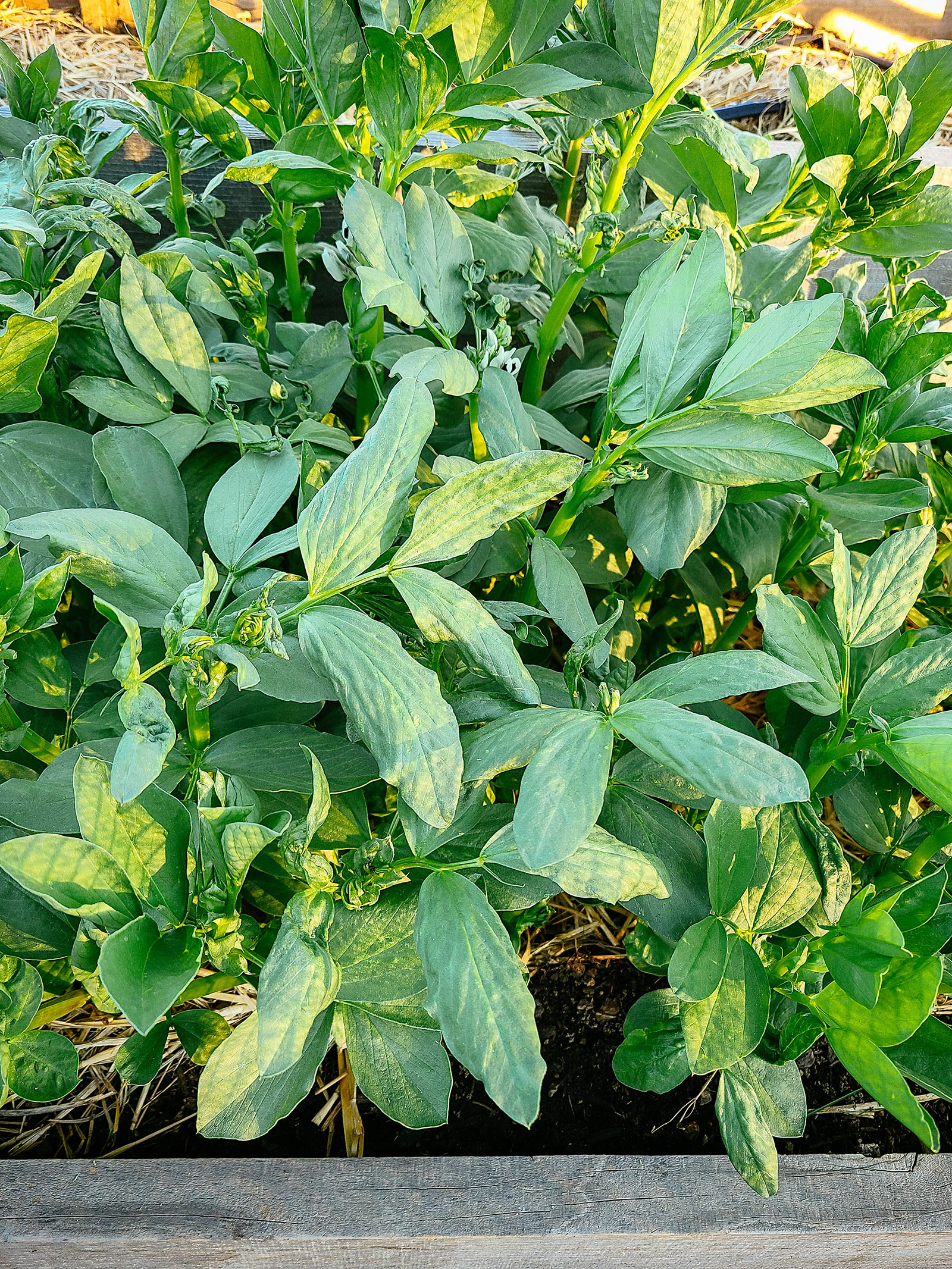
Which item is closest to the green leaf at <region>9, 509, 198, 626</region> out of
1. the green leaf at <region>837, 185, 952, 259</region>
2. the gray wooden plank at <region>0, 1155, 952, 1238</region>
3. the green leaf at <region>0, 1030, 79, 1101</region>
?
the green leaf at <region>0, 1030, 79, 1101</region>

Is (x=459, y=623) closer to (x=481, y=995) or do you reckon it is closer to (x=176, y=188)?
(x=481, y=995)

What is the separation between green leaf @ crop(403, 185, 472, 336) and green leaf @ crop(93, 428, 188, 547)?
162 mm

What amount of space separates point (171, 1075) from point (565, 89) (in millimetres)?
623

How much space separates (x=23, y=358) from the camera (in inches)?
16.6

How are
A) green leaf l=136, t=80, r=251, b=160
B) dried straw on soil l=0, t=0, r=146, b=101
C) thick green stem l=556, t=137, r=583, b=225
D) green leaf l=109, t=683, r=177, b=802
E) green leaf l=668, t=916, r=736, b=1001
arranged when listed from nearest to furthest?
green leaf l=109, t=683, r=177, b=802, green leaf l=668, t=916, r=736, b=1001, green leaf l=136, t=80, r=251, b=160, thick green stem l=556, t=137, r=583, b=225, dried straw on soil l=0, t=0, r=146, b=101

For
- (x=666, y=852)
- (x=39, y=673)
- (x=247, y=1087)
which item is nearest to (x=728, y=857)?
(x=666, y=852)

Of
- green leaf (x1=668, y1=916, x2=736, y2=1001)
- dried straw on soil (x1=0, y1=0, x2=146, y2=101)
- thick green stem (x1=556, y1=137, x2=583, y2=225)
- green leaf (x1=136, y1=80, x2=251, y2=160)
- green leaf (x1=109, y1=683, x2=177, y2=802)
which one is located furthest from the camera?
dried straw on soil (x1=0, y1=0, x2=146, y2=101)

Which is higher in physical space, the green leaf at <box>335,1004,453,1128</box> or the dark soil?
the green leaf at <box>335,1004,453,1128</box>

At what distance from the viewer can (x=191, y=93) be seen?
514 millimetres

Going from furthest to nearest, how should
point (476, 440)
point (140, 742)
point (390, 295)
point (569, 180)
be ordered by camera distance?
1. point (569, 180)
2. point (476, 440)
3. point (390, 295)
4. point (140, 742)

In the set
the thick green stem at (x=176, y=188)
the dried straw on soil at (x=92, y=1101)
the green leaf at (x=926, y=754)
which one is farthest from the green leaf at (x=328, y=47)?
the dried straw on soil at (x=92, y=1101)

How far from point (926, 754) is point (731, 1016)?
5.9 inches

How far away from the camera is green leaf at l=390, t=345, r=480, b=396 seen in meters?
0.42

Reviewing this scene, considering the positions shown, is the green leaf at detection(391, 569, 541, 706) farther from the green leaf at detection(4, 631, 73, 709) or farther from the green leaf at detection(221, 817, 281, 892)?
the green leaf at detection(4, 631, 73, 709)
